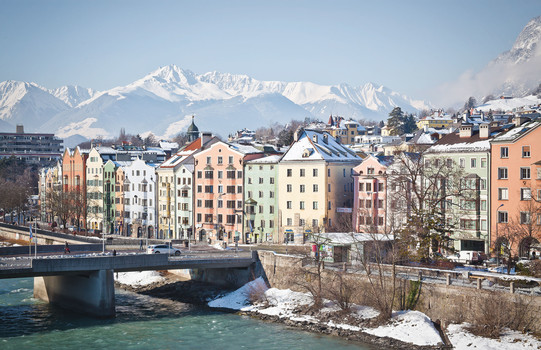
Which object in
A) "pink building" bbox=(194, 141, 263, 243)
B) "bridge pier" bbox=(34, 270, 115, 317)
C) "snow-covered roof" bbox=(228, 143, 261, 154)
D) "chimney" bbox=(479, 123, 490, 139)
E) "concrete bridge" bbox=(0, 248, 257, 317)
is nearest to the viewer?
"concrete bridge" bbox=(0, 248, 257, 317)

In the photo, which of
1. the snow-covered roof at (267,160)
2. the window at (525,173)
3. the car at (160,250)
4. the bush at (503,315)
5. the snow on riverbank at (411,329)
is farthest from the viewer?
the snow-covered roof at (267,160)

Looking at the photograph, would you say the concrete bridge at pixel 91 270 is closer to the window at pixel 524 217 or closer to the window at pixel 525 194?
the window at pixel 524 217

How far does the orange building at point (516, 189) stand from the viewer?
228 feet

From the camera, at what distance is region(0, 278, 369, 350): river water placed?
53.8 metres

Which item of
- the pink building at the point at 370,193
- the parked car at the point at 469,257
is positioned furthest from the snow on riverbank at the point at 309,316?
the pink building at the point at 370,193

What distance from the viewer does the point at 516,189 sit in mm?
73062

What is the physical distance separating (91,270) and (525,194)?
4270cm

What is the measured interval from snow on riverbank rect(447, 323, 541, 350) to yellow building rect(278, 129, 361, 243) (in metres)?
39.3

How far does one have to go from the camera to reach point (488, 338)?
50031 mm

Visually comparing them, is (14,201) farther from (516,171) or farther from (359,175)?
(516,171)

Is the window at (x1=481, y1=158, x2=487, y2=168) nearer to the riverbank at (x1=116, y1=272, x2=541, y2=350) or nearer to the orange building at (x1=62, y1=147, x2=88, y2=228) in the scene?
the riverbank at (x1=116, y1=272, x2=541, y2=350)

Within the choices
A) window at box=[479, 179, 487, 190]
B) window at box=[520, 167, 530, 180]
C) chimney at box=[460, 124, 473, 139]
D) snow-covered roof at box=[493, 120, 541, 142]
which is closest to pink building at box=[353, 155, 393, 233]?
chimney at box=[460, 124, 473, 139]

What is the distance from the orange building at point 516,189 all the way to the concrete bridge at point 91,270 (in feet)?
82.7

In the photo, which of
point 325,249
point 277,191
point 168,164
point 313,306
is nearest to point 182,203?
point 168,164
